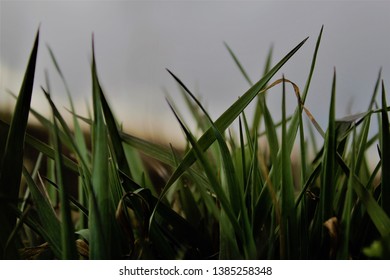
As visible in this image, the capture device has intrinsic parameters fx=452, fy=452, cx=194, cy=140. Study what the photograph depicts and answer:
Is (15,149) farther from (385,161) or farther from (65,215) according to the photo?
(385,161)

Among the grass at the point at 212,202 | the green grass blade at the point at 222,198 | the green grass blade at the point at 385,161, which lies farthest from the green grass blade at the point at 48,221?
the green grass blade at the point at 385,161

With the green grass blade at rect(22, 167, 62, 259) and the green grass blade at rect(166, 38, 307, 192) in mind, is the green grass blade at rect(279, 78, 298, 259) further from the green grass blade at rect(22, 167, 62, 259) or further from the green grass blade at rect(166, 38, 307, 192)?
the green grass blade at rect(22, 167, 62, 259)

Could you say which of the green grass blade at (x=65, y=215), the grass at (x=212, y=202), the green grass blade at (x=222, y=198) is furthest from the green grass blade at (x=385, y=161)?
the green grass blade at (x=65, y=215)

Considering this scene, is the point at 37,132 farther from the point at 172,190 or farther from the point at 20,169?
the point at 20,169

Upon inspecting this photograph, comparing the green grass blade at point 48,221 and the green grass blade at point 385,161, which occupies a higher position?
the green grass blade at point 385,161

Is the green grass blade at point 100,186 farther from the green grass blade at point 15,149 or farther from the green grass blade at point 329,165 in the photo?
the green grass blade at point 329,165

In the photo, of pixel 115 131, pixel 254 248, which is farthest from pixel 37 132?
pixel 254 248

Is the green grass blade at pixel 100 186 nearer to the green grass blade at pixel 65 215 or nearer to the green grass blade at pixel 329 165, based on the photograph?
the green grass blade at pixel 65 215

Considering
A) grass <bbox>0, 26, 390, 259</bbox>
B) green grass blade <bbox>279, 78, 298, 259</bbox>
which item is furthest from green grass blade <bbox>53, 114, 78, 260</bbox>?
green grass blade <bbox>279, 78, 298, 259</bbox>
